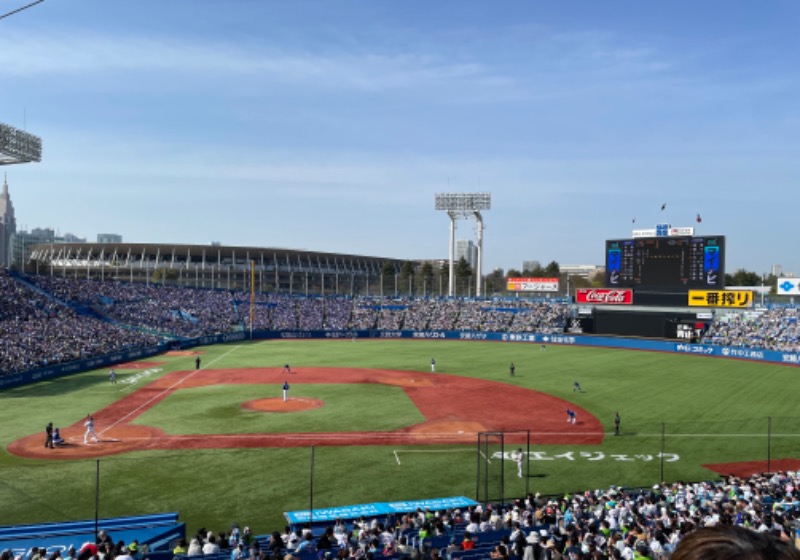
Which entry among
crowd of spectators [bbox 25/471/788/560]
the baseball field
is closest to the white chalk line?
the baseball field

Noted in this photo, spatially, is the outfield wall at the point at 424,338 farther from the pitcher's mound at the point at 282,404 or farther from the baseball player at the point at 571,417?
the baseball player at the point at 571,417

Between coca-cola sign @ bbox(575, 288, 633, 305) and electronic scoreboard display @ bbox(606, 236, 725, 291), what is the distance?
4.47ft

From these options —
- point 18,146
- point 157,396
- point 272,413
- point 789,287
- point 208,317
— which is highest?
point 18,146

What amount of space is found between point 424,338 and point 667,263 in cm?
3417

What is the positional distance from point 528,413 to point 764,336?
142 feet

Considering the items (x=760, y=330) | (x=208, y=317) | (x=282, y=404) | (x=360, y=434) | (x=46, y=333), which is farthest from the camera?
(x=208, y=317)

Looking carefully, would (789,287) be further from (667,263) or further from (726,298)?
(667,263)

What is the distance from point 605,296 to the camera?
73.8 m

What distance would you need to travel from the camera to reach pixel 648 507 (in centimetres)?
1783

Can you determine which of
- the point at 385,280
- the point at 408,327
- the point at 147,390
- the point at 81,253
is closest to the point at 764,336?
the point at 408,327

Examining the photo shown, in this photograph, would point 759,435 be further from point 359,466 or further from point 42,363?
point 42,363

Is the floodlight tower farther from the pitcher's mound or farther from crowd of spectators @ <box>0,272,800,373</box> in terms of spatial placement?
the pitcher's mound

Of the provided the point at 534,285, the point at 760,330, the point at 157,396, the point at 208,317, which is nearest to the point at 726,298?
the point at 760,330

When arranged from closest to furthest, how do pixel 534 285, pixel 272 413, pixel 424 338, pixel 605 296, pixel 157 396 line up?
pixel 272 413
pixel 157 396
pixel 605 296
pixel 424 338
pixel 534 285
